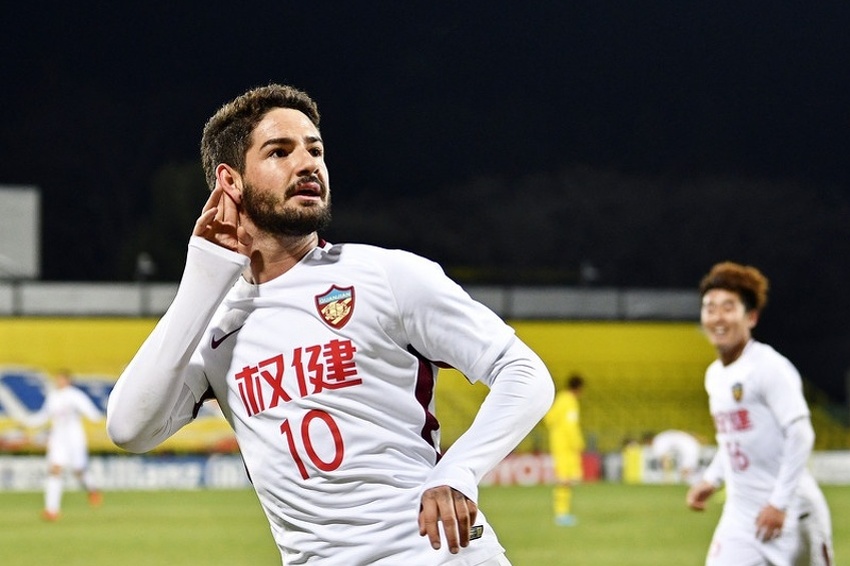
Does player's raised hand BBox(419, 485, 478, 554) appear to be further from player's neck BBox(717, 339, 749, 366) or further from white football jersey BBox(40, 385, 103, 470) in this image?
white football jersey BBox(40, 385, 103, 470)

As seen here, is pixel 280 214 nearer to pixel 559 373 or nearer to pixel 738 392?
pixel 738 392

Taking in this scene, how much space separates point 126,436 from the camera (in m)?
3.91

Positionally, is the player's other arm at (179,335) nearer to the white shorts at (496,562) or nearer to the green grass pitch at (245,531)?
the white shorts at (496,562)

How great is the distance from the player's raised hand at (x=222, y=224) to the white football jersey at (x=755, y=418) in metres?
4.26

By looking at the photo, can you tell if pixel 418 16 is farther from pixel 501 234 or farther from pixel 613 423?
pixel 613 423

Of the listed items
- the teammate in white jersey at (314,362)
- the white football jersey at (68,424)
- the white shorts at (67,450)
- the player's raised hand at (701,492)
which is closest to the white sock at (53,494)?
the white shorts at (67,450)

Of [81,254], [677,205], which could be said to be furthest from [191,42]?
[677,205]

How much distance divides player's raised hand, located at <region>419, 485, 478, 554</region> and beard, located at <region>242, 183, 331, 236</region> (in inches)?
34.3

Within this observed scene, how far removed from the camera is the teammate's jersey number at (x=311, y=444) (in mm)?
3719

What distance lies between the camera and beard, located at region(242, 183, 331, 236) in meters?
3.87

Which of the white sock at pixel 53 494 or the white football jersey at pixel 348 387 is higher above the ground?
the white football jersey at pixel 348 387

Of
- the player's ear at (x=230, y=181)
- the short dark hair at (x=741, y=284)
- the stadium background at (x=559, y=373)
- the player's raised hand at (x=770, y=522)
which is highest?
the stadium background at (x=559, y=373)

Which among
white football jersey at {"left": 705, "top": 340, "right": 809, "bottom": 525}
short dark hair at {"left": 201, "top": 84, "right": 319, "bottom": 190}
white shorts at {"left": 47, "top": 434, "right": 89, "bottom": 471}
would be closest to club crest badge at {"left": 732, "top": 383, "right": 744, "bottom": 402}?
white football jersey at {"left": 705, "top": 340, "right": 809, "bottom": 525}

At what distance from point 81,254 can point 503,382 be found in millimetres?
67367
